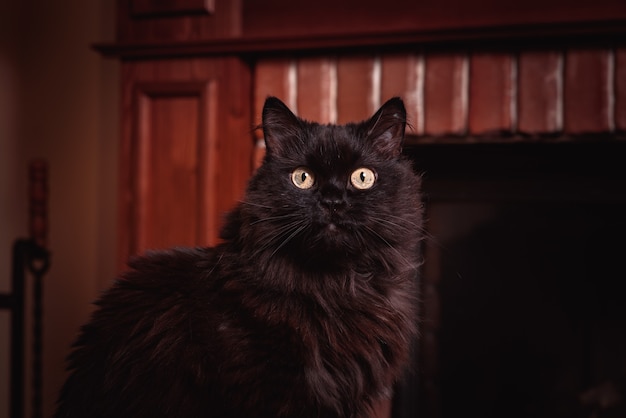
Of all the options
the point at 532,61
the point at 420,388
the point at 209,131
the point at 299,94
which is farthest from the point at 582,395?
the point at 209,131

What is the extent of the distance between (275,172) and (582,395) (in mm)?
1159

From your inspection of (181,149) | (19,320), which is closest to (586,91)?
(181,149)

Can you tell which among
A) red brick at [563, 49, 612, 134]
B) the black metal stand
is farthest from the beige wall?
red brick at [563, 49, 612, 134]

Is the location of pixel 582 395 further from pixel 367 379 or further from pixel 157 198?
pixel 157 198

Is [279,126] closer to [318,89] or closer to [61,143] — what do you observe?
[318,89]

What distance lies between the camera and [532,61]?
129 cm

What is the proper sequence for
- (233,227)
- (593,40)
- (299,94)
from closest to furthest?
1. (233,227)
2. (593,40)
3. (299,94)

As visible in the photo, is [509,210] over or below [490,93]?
below

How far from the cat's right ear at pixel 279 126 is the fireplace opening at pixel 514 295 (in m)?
0.59

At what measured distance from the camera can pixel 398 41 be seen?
132cm

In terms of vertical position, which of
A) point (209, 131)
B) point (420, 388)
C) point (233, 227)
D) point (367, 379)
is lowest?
point (420, 388)

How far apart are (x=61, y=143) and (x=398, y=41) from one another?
1.21 m

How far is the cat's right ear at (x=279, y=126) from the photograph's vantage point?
89 centimetres

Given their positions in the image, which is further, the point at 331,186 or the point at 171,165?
the point at 171,165
